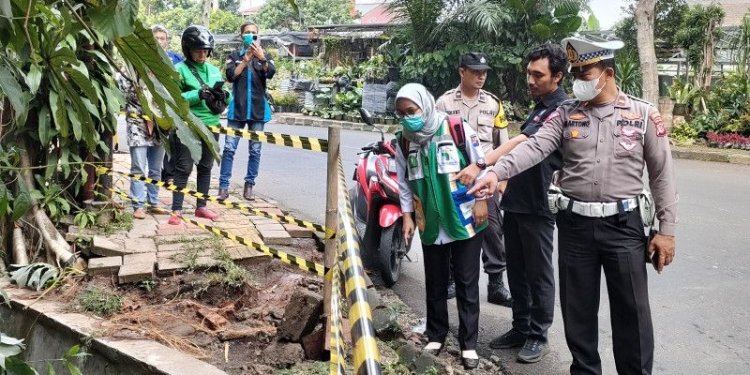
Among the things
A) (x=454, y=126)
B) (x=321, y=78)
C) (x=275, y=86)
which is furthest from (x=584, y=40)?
(x=275, y=86)

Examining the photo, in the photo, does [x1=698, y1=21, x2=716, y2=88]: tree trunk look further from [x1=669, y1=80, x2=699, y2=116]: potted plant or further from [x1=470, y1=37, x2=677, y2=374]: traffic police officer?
[x1=470, y1=37, x2=677, y2=374]: traffic police officer

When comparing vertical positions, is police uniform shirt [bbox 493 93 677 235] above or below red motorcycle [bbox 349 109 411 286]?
above

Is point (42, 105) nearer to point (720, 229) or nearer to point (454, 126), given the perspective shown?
point (454, 126)

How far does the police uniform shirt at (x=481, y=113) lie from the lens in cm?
513

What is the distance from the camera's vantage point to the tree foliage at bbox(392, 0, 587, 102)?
59.4 ft

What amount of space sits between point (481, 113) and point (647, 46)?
39.8ft

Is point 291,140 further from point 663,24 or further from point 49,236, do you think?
point 663,24

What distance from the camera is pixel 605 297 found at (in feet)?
17.9

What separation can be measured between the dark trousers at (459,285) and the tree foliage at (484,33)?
14.4 metres

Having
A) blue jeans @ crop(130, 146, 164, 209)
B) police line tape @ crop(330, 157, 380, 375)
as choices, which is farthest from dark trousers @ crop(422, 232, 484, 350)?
blue jeans @ crop(130, 146, 164, 209)

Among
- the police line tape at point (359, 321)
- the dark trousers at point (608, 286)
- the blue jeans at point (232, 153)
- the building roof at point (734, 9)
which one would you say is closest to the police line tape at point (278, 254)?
the blue jeans at point (232, 153)

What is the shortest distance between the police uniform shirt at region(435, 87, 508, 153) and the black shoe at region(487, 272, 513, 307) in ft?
3.06

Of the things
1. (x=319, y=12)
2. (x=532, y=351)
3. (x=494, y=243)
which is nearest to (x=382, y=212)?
(x=494, y=243)

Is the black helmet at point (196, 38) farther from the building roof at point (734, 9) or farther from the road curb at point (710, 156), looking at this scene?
the building roof at point (734, 9)
